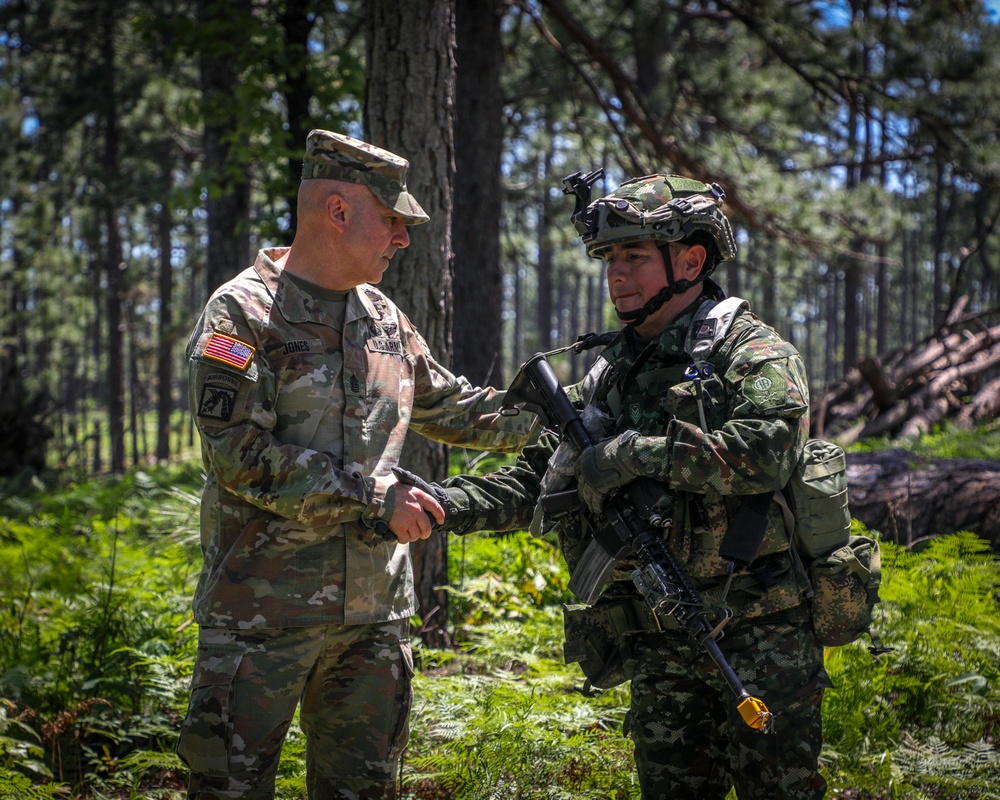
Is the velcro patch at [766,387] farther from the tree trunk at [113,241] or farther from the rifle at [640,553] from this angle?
the tree trunk at [113,241]

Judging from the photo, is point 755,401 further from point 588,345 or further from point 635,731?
point 635,731

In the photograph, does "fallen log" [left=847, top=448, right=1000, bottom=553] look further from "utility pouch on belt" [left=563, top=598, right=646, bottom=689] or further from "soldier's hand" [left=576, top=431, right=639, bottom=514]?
"soldier's hand" [left=576, top=431, right=639, bottom=514]

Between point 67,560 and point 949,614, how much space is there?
615 centimetres

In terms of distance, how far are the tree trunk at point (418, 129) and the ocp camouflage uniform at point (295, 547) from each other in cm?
158

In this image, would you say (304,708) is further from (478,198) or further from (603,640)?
(478,198)

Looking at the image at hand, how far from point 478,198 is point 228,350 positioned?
5.62m

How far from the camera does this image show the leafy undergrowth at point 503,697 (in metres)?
3.52

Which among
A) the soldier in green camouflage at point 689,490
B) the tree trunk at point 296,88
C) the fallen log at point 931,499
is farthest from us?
the tree trunk at point 296,88

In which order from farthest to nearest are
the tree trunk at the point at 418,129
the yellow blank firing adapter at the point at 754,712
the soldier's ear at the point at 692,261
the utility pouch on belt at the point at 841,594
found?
the tree trunk at the point at 418,129
the soldier's ear at the point at 692,261
the utility pouch on belt at the point at 841,594
the yellow blank firing adapter at the point at 754,712

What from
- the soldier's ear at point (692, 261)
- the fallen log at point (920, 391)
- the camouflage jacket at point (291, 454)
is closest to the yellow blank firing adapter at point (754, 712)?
the camouflage jacket at point (291, 454)

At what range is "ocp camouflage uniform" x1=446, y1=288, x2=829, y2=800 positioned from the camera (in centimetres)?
273

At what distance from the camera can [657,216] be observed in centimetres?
303

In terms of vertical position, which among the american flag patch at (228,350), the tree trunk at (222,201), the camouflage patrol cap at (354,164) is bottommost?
the american flag patch at (228,350)

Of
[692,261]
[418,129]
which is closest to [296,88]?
[418,129]
